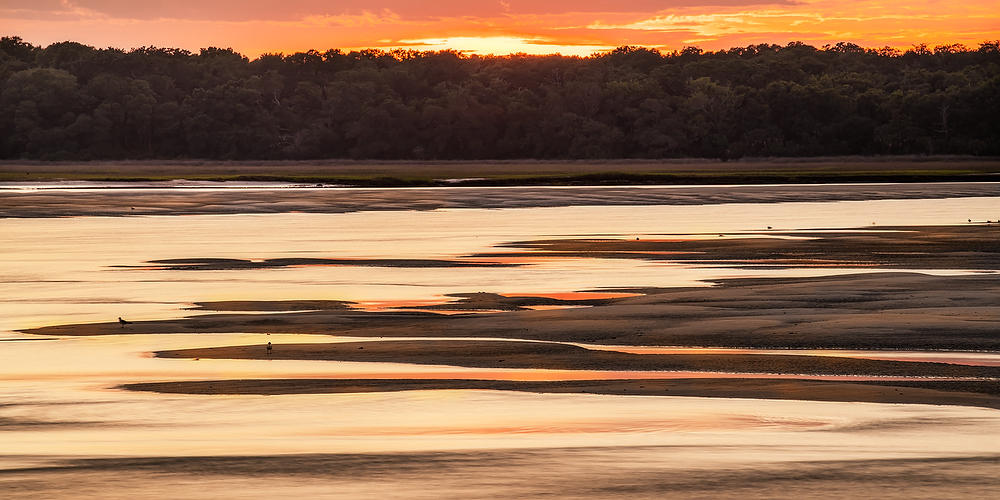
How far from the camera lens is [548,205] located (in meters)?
60.2

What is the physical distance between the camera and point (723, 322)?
16.9 metres

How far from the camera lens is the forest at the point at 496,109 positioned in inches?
5349

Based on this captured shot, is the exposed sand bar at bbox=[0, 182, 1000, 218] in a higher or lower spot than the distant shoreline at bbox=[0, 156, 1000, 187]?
higher

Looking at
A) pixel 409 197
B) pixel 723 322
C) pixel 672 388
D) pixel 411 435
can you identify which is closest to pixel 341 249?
pixel 723 322

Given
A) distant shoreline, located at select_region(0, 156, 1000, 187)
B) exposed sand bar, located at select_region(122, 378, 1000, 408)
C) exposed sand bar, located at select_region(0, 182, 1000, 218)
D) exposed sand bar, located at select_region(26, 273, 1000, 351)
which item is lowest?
distant shoreline, located at select_region(0, 156, 1000, 187)

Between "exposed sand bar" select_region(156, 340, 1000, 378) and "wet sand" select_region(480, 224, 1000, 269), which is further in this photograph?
"wet sand" select_region(480, 224, 1000, 269)

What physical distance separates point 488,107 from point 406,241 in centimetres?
11488

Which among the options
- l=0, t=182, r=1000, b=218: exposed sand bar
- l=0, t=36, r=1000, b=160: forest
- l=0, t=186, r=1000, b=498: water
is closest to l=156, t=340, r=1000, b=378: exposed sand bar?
l=0, t=186, r=1000, b=498: water

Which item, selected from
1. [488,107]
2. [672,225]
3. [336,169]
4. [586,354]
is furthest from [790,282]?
[488,107]

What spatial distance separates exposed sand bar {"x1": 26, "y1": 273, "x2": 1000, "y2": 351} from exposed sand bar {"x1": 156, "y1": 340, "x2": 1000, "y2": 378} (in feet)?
2.65

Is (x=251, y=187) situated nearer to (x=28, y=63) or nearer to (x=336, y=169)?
(x=336, y=169)

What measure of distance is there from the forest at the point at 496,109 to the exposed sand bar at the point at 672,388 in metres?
124

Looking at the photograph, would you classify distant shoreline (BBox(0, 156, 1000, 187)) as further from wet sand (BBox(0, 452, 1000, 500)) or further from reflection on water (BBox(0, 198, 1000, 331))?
wet sand (BBox(0, 452, 1000, 500))

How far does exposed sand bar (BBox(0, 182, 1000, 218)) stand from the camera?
5716 centimetres
